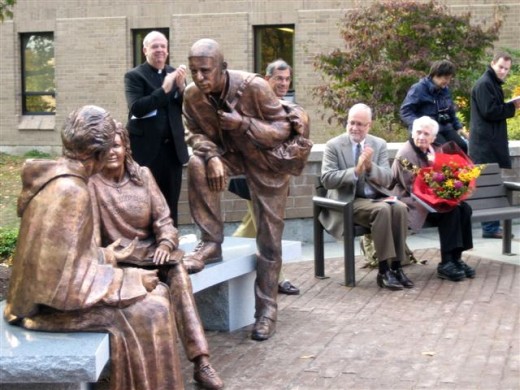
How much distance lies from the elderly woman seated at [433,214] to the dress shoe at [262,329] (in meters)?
2.40

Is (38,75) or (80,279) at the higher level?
(38,75)

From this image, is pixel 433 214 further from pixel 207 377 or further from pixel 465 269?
pixel 207 377

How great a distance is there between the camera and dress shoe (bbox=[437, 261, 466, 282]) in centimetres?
962

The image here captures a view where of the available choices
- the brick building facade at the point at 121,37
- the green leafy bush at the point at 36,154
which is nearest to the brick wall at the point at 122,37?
the brick building facade at the point at 121,37

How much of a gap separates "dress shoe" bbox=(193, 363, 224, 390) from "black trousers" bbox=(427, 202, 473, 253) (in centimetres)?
386

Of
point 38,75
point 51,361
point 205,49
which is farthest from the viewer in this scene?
point 38,75

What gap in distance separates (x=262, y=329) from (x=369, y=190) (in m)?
2.36

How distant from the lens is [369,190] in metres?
9.58

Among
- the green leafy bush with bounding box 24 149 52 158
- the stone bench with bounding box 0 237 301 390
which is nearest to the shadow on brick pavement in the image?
the stone bench with bounding box 0 237 301 390

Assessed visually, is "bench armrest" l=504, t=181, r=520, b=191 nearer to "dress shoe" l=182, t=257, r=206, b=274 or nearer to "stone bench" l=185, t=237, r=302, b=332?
"stone bench" l=185, t=237, r=302, b=332

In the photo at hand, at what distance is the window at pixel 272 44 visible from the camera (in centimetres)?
2288

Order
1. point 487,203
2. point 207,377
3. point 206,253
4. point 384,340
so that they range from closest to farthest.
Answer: point 207,377 → point 206,253 → point 384,340 → point 487,203

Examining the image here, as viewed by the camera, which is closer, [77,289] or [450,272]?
[77,289]

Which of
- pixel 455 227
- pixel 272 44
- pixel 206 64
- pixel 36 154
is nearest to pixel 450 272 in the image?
pixel 455 227
